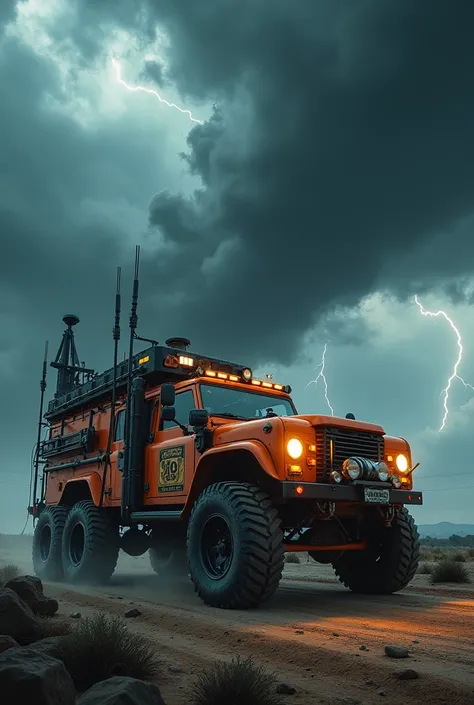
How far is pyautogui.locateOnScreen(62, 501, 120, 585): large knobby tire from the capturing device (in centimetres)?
1131

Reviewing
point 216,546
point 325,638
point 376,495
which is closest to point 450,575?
point 376,495

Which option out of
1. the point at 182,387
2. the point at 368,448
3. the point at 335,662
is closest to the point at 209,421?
the point at 182,387

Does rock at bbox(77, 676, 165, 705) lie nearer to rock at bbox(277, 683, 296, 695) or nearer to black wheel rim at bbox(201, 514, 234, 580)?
rock at bbox(277, 683, 296, 695)

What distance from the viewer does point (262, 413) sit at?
10.4 metres

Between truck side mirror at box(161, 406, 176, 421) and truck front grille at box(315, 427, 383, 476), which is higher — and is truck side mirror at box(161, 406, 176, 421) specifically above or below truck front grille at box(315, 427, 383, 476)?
above

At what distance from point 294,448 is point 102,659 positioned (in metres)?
3.82

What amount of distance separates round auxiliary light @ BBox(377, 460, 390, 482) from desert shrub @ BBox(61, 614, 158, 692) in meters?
4.39

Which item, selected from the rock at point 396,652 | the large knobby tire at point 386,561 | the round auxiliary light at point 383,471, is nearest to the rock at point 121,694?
the rock at point 396,652

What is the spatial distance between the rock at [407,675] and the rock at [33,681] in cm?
221

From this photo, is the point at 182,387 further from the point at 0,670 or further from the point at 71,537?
the point at 0,670

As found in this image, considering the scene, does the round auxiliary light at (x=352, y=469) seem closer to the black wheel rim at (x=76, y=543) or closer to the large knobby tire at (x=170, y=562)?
the black wheel rim at (x=76, y=543)

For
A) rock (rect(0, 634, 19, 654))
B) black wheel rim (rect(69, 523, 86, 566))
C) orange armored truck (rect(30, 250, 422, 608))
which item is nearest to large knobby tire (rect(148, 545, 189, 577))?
orange armored truck (rect(30, 250, 422, 608))

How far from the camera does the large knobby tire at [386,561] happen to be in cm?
898

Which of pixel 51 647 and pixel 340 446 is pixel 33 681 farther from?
pixel 340 446
